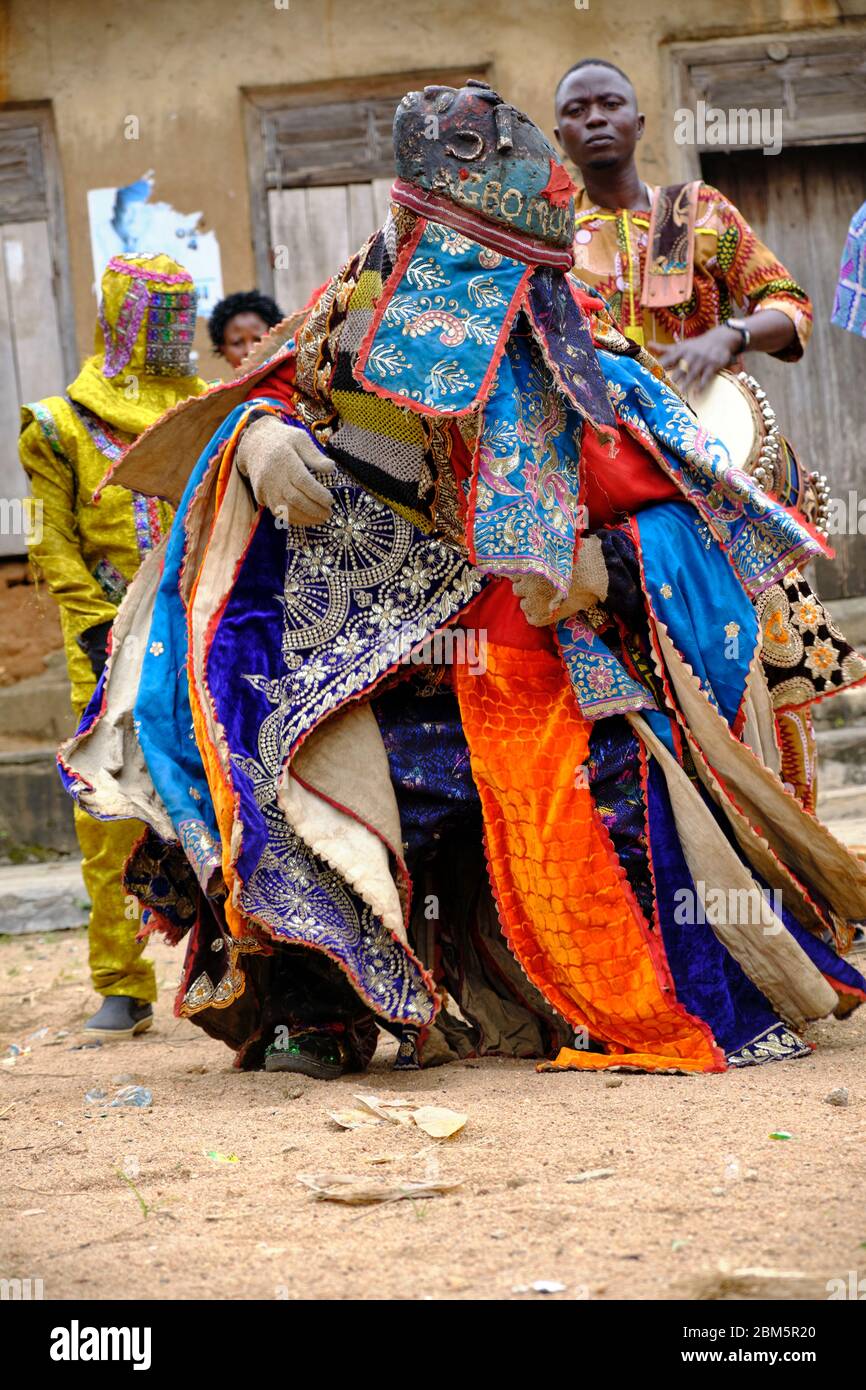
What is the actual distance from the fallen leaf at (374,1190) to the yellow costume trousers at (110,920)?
2.33m

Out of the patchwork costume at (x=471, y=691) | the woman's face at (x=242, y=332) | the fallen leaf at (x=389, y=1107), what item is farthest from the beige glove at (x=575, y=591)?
the woman's face at (x=242, y=332)

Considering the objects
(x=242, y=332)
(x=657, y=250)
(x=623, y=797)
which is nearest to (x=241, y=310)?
(x=242, y=332)

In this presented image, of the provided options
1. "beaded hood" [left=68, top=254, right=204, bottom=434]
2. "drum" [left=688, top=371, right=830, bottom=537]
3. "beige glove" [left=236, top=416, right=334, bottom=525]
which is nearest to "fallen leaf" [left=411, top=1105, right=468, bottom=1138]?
"beige glove" [left=236, top=416, right=334, bottom=525]

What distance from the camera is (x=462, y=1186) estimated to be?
113 inches

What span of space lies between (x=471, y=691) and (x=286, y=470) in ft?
2.22

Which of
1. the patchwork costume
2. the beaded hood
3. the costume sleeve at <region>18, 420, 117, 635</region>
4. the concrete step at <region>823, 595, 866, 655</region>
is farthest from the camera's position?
the concrete step at <region>823, 595, 866, 655</region>

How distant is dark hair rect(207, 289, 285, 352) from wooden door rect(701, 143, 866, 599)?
2.75 metres

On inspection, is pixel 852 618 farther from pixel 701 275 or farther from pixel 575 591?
pixel 575 591

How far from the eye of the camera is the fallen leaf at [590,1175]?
2832 millimetres

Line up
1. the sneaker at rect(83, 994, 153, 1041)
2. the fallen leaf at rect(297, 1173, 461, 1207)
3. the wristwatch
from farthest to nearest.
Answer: the sneaker at rect(83, 994, 153, 1041) → the wristwatch → the fallen leaf at rect(297, 1173, 461, 1207)

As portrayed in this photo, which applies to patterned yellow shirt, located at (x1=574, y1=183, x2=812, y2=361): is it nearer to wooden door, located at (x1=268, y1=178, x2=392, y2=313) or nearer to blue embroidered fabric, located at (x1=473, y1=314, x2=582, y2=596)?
blue embroidered fabric, located at (x1=473, y1=314, x2=582, y2=596)

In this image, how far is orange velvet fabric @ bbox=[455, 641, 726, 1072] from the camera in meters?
3.72
